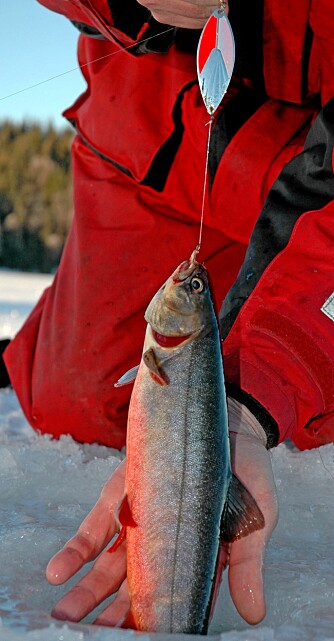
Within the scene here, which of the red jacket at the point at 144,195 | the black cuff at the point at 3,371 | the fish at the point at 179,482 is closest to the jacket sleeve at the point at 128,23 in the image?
the red jacket at the point at 144,195

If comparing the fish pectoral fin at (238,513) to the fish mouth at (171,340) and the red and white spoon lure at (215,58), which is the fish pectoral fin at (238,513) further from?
the red and white spoon lure at (215,58)

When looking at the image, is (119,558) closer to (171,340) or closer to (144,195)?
(171,340)

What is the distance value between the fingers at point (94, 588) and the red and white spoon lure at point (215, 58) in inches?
46.3

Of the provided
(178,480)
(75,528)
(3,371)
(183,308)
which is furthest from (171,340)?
(3,371)

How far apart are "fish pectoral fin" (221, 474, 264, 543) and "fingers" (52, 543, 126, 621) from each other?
0.82 feet

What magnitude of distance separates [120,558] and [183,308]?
55 centimetres

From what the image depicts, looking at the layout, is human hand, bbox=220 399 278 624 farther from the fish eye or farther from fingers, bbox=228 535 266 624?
the fish eye

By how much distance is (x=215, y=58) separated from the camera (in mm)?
2082

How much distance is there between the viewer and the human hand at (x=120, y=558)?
1.52 metres

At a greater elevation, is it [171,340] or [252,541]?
[171,340]

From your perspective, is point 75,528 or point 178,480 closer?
point 178,480

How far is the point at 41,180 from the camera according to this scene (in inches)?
1614

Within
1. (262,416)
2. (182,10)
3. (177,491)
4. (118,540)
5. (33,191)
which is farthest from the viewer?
(33,191)

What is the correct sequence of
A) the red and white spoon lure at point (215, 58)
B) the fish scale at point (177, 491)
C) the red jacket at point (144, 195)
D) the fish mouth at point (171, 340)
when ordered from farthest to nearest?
1. the red jacket at point (144, 195)
2. the red and white spoon lure at point (215, 58)
3. the fish mouth at point (171, 340)
4. the fish scale at point (177, 491)
